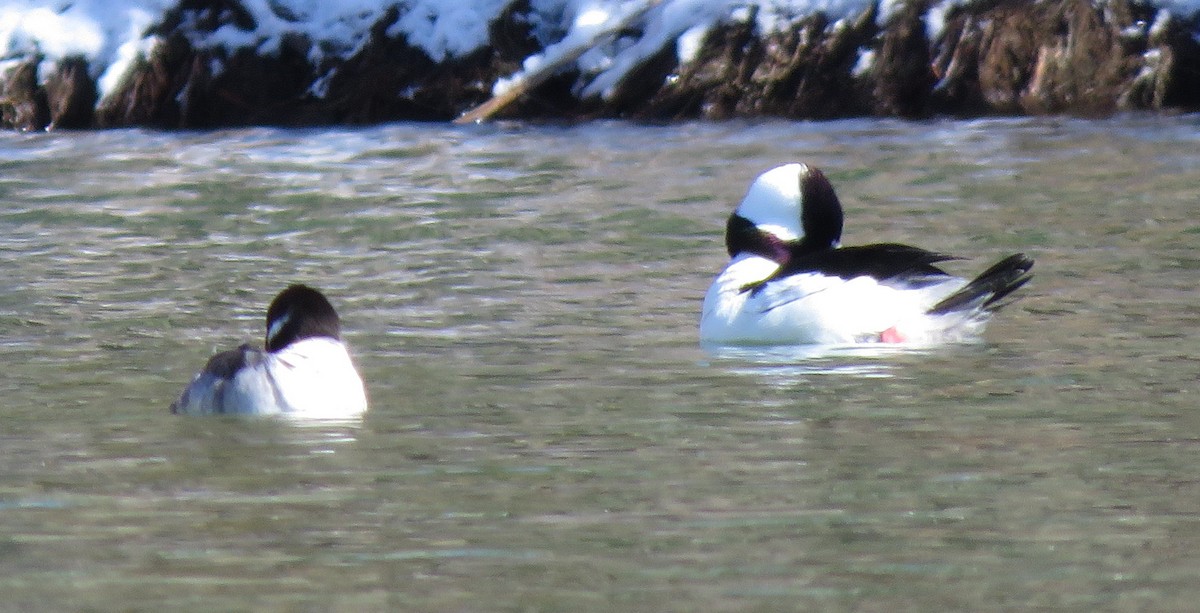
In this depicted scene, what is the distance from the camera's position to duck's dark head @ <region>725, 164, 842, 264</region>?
9.52 m

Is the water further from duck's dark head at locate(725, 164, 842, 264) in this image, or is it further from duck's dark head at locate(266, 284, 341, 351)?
duck's dark head at locate(725, 164, 842, 264)

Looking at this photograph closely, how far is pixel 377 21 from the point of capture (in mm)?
21391

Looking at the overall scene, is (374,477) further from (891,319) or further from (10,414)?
(891,319)

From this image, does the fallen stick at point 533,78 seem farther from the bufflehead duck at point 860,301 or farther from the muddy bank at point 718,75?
the bufflehead duck at point 860,301

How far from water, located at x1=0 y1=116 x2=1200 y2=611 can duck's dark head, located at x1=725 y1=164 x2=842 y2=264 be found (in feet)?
1.53

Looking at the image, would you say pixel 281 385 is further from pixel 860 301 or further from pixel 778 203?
pixel 778 203

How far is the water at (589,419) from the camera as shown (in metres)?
5.02

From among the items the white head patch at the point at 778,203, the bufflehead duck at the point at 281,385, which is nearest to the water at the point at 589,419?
the bufflehead duck at the point at 281,385

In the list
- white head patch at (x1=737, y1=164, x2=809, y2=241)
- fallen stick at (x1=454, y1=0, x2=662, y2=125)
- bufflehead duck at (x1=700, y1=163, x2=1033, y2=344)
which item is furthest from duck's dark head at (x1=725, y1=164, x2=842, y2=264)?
fallen stick at (x1=454, y1=0, x2=662, y2=125)

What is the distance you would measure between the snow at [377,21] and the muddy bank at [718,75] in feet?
0.30

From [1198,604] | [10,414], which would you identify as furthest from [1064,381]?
[10,414]

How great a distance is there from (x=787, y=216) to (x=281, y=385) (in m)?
2.98

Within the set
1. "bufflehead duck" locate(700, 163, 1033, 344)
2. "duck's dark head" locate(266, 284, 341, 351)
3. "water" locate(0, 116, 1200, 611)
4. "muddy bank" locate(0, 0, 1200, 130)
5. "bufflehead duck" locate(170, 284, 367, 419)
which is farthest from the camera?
"muddy bank" locate(0, 0, 1200, 130)

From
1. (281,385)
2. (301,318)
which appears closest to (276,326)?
(301,318)
